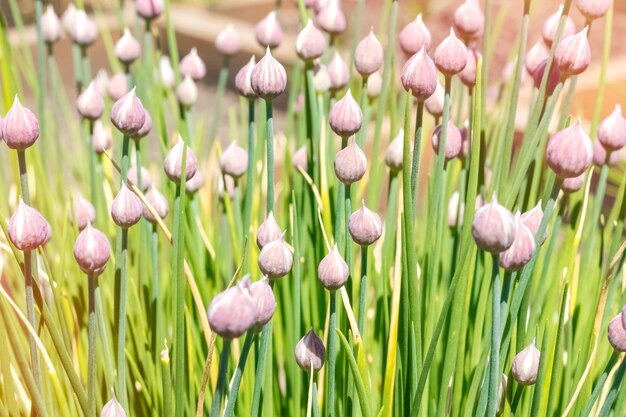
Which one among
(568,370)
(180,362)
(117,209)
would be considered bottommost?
(568,370)

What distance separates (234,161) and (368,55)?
19cm

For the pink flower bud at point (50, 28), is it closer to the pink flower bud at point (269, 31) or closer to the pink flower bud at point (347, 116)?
the pink flower bud at point (269, 31)

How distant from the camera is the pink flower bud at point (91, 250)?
0.56 metres

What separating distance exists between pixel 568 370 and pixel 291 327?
28 cm

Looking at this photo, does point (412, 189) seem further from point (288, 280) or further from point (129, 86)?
point (129, 86)

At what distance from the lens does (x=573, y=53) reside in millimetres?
622

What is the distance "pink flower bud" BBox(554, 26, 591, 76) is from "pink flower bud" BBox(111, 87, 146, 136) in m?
0.32

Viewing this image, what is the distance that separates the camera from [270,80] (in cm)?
59

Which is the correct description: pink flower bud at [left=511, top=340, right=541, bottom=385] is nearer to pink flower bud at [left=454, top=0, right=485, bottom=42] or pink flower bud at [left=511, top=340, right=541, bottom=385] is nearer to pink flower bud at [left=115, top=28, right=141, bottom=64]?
pink flower bud at [left=454, top=0, right=485, bottom=42]

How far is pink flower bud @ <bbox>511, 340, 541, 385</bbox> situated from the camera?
1.98ft

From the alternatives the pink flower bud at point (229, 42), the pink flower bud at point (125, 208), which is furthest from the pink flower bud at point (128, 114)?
the pink flower bud at point (229, 42)

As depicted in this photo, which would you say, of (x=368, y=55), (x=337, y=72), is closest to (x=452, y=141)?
(x=368, y=55)

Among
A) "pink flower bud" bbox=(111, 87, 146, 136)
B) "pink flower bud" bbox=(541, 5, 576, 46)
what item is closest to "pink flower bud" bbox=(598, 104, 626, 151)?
"pink flower bud" bbox=(541, 5, 576, 46)

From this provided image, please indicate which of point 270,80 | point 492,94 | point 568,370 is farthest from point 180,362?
point 492,94
